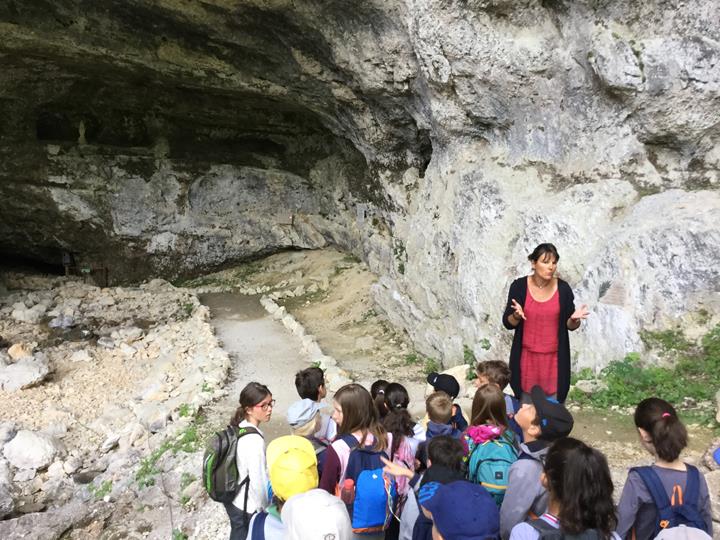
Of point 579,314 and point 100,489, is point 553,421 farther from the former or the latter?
point 100,489

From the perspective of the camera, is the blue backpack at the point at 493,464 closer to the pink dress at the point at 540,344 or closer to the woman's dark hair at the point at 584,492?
the woman's dark hair at the point at 584,492

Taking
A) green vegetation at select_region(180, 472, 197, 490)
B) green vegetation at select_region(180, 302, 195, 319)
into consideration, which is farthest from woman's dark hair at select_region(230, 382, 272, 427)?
green vegetation at select_region(180, 302, 195, 319)

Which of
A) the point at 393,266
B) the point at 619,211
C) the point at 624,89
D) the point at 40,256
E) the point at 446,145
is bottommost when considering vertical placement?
the point at 40,256

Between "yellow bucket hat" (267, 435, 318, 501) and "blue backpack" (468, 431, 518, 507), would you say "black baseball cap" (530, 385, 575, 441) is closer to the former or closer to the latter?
"blue backpack" (468, 431, 518, 507)

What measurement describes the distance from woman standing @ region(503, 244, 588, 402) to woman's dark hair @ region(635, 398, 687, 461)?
58.0 inches

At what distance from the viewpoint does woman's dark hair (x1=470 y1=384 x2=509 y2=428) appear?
3.48 metres

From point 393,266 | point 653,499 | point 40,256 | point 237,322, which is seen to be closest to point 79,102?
point 40,256

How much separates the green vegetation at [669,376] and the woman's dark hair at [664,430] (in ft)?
11.0

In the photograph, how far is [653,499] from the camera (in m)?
2.82

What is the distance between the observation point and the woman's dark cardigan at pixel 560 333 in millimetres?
4453

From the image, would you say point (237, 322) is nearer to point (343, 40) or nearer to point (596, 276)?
point (343, 40)

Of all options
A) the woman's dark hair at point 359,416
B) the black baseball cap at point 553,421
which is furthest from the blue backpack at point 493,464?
the woman's dark hair at point 359,416

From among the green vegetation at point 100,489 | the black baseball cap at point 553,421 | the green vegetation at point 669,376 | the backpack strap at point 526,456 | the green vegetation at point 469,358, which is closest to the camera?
the backpack strap at point 526,456

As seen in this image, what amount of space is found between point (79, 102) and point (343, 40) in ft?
30.3
